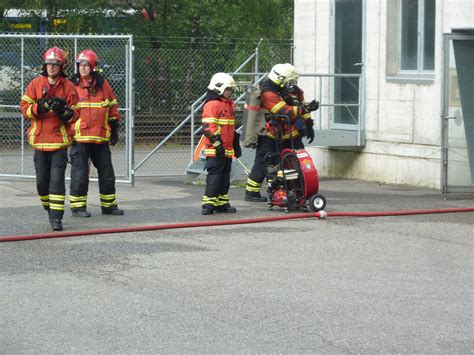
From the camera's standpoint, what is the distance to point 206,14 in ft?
93.8

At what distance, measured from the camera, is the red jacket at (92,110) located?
13.0m

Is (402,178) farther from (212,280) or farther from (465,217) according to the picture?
(212,280)

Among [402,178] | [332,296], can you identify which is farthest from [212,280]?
[402,178]

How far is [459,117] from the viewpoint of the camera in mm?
15008

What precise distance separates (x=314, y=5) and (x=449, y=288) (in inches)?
433

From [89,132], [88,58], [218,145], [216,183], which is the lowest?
[216,183]

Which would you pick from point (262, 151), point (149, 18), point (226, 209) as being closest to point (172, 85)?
point (149, 18)

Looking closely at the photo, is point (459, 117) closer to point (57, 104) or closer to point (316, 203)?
point (316, 203)

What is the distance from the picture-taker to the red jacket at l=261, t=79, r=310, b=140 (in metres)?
14.0

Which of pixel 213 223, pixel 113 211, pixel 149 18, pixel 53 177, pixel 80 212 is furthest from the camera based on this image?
pixel 149 18

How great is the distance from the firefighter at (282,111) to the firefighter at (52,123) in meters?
2.81

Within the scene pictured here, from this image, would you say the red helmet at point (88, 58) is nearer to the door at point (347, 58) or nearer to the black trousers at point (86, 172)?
the black trousers at point (86, 172)

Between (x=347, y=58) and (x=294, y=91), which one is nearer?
(x=294, y=91)

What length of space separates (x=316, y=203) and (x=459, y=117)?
2.99 m
